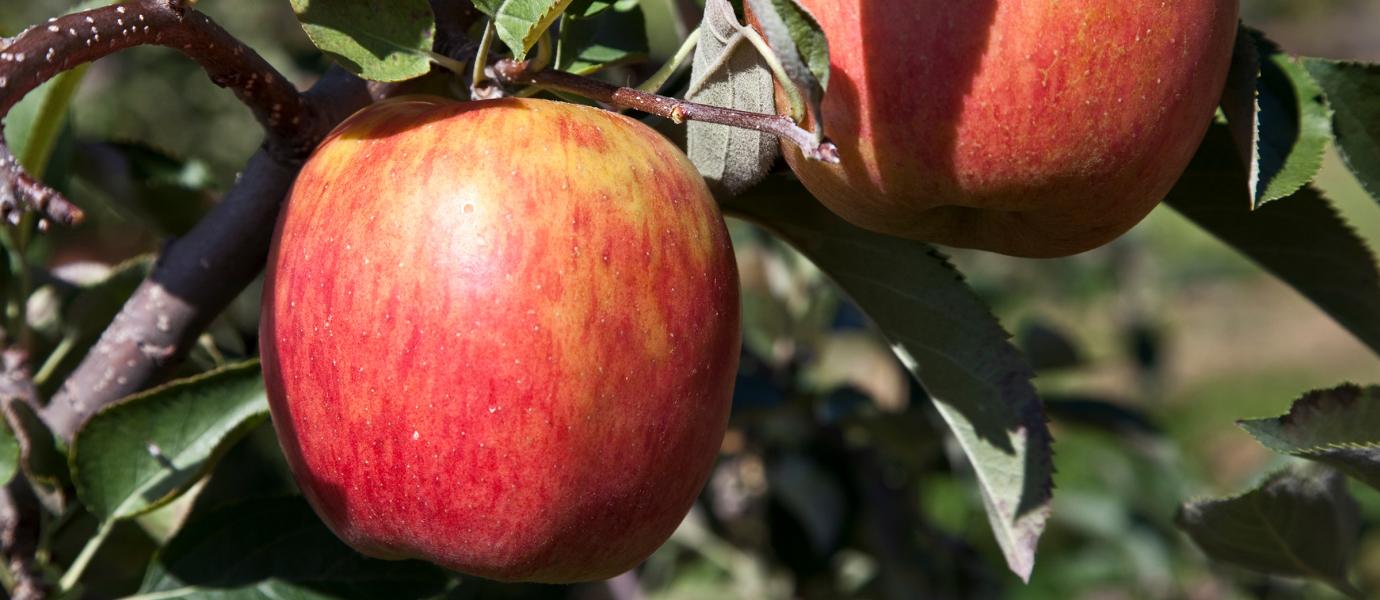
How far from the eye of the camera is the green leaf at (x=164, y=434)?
29.7 inches

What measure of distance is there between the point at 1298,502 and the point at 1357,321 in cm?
13

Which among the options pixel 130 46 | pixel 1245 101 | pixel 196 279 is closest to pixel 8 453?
pixel 196 279

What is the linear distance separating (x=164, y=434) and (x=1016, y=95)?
550 mm

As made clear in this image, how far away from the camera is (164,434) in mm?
777

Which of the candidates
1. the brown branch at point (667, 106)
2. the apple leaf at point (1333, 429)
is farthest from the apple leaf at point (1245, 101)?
the brown branch at point (667, 106)

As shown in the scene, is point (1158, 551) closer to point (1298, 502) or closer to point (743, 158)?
point (1298, 502)

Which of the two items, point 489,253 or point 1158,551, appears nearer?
point 489,253

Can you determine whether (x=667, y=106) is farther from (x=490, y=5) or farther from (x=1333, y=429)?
(x=1333, y=429)

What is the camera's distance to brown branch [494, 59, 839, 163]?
1.73 ft

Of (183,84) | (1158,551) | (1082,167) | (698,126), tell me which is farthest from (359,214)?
(183,84)

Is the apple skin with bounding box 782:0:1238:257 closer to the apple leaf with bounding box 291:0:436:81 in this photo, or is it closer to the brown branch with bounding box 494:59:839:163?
the brown branch with bounding box 494:59:839:163

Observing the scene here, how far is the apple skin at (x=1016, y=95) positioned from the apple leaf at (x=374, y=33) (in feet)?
0.68

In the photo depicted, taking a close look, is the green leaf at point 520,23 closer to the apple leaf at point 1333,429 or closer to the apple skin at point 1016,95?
the apple skin at point 1016,95

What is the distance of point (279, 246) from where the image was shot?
2.09 ft
